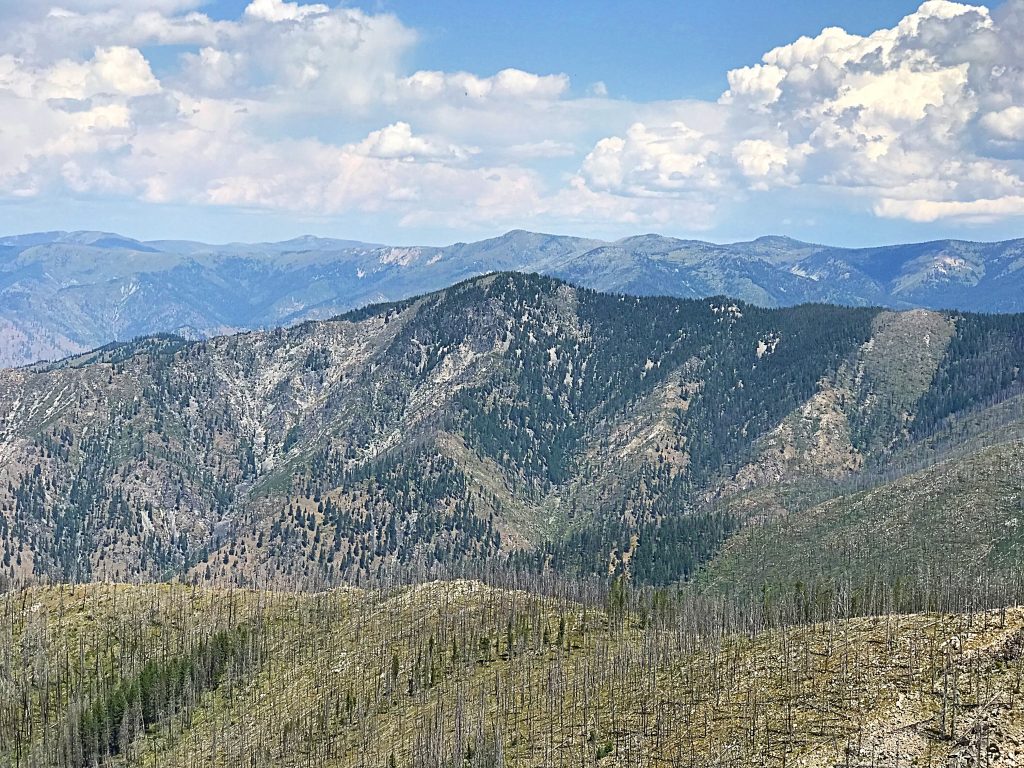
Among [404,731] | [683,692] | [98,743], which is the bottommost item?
[98,743]

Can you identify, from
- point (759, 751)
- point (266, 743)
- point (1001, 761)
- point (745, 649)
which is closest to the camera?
point (1001, 761)

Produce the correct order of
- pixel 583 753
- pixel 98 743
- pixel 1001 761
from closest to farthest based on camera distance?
1. pixel 1001 761
2. pixel 583 753
3. pixel 98 743

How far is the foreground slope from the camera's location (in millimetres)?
105312

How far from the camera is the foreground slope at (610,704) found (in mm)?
105312

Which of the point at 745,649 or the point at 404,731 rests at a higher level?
the point at 745,649

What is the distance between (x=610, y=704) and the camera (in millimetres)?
140250

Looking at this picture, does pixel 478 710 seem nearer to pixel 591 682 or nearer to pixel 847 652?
pixel 591 682

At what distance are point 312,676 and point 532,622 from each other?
4736 centimetres

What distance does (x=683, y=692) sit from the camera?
135500 mm

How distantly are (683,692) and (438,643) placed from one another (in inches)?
2748

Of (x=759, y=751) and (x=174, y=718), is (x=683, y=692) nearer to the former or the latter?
(x=759, y=751)

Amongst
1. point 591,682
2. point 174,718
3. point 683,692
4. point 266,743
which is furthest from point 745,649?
point 174,718

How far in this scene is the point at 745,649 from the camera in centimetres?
14675

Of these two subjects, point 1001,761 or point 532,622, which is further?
point 532,622
